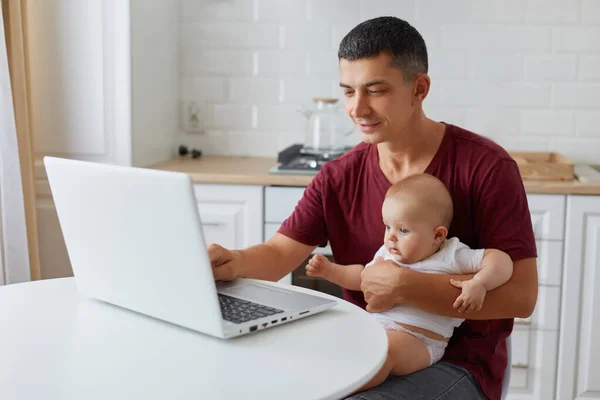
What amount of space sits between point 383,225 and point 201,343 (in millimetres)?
670

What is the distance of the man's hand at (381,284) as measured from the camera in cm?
151

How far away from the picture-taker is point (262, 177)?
9.08ft

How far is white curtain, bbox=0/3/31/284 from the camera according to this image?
2.52 m

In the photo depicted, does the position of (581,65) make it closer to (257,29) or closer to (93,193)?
(257,29)

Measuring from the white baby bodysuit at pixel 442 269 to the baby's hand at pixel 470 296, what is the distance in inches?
3.0

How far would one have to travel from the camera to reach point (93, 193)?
125 centimetres

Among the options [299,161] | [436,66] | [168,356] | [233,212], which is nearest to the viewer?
[168,356]

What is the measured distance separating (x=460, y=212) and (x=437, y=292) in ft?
0.80

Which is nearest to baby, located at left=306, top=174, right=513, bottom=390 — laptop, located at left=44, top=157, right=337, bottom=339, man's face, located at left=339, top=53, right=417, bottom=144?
man's face, located at left=339, top=53, right=417, bottom=144

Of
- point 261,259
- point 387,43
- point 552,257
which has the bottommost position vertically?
point 552,257

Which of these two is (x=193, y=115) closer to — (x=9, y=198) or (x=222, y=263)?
(x=9, y=198)

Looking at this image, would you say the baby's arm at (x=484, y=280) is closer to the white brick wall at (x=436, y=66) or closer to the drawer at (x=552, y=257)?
the drawer at (x=552, y=257)

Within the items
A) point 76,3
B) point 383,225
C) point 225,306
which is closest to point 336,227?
point 383,225

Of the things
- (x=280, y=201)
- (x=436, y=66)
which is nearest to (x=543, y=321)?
(x=280, y=201)
